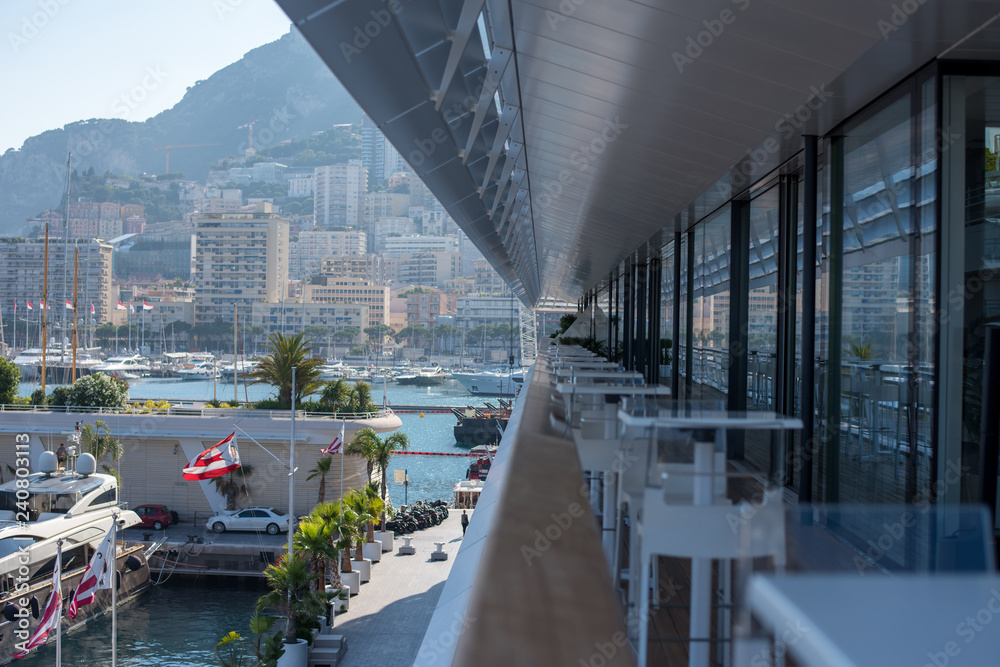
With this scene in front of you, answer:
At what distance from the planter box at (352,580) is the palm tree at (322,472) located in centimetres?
512

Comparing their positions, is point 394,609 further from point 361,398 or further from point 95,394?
point 95,394

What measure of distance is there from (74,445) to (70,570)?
299 inches

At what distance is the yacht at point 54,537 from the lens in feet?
64.8

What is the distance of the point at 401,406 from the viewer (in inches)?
2628

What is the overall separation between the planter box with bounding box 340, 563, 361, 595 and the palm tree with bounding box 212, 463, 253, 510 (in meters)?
8.71

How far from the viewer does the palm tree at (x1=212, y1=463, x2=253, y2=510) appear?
92.2 ft

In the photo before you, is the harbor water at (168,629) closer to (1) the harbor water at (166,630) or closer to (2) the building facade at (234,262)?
(1) the harbor water at (166,630)

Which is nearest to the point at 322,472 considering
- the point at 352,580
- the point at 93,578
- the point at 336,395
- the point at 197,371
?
the point at 352,580

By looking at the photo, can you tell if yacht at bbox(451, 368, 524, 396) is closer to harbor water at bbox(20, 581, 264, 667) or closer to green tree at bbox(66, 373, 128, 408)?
green tree at bbox(66, 373, 128, 408)

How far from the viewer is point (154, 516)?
28125 millimetres

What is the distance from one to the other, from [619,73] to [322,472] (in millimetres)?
22858

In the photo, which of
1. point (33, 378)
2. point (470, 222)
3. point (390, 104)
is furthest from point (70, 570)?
point (33, 378)

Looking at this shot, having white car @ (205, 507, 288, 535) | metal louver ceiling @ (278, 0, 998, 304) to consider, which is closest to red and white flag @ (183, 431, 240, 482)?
white car @ (205, 507, 288, 535)

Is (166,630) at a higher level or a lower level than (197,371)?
lower
